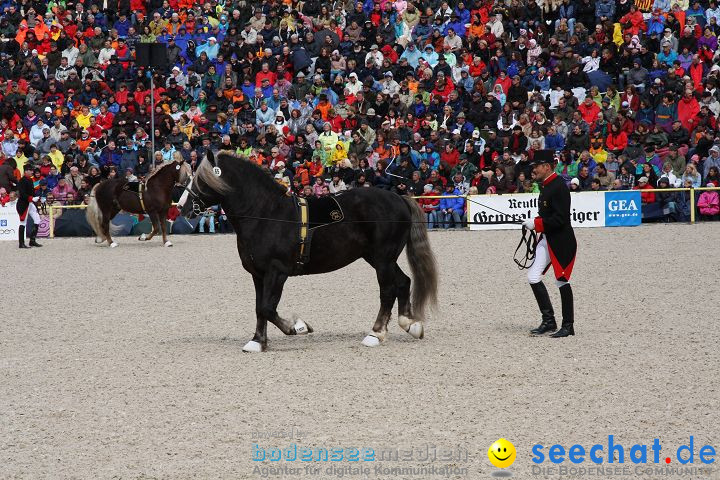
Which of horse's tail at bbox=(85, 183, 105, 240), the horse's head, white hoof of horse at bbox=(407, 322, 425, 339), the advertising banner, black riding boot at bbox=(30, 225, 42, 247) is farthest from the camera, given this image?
the advertising banner

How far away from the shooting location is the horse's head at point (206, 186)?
938 cm

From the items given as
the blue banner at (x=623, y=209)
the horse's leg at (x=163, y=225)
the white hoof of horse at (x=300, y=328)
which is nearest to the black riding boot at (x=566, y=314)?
the white hoof of horse at (x=300, y=328)

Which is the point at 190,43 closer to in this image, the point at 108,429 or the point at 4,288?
the point at 4,288

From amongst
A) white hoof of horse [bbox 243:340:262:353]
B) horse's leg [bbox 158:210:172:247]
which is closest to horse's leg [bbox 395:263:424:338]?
white hoof of horse [bbox 243:340:262:353]

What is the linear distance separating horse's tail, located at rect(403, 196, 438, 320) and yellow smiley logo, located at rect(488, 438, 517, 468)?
12.7 ft

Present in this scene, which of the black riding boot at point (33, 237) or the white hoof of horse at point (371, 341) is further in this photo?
the black riding boot at point (33, 237)

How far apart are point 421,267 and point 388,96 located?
16.0m

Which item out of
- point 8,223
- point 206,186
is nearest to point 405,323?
point 206,186

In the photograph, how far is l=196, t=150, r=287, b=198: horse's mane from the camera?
9.38 metres

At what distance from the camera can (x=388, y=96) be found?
25.4m

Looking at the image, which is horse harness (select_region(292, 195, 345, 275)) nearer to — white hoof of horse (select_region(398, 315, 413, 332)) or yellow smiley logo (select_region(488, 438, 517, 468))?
white hoof of horse (select_region(398, 315, 413, 332))

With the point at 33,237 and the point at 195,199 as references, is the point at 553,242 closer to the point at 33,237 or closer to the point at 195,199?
the point at 195,199

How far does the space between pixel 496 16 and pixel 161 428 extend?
70.8 ft

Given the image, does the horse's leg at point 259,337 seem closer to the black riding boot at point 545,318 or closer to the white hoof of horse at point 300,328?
the white hoof of horse at point 300,328
